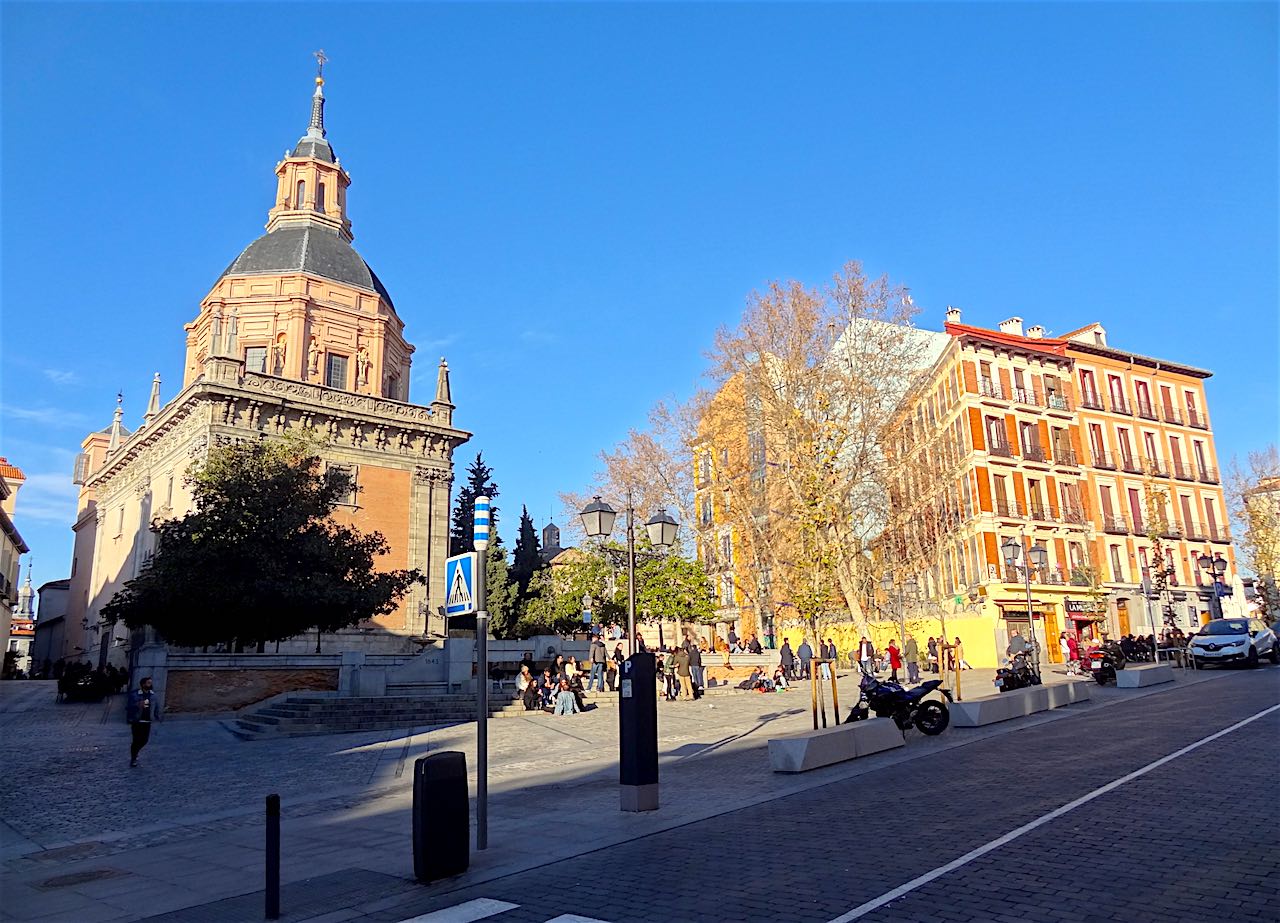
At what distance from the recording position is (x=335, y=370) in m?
41.7

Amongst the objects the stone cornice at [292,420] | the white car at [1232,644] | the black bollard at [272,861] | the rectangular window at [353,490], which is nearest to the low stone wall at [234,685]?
the stone cornice at [292,420]

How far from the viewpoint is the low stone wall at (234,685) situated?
73.8 feet

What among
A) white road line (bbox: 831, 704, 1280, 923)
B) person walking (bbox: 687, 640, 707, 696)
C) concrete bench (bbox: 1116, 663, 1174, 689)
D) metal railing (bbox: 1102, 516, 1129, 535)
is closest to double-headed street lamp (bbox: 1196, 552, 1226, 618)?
metal railing (bbox: 1102, 516, 1129, 535)

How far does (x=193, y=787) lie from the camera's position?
41.1 ft

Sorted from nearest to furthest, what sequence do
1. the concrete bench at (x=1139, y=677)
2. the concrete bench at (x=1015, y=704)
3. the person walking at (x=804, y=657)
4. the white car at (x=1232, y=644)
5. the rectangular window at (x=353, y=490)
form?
the concrete bench at (x=1015, y=704) < the concrete bench at (x=1139, y=677) < the white car at (x=1232, y=644) < the person walking at (x=804, y=657) < the rectangular window at (x=353, y=490)

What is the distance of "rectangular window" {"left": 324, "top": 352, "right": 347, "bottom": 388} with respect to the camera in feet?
135

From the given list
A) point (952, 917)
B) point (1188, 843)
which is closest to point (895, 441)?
point (1188, 843)

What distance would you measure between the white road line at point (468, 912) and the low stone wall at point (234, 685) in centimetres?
1900

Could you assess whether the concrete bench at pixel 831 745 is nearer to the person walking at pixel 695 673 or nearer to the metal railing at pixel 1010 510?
the person walking at pixel 695 673

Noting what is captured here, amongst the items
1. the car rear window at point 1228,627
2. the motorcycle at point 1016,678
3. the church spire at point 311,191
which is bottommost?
the motorcycle at point 1016,678

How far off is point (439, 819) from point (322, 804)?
4818 millimetres

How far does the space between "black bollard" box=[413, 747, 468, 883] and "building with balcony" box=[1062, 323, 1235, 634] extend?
4219 cm

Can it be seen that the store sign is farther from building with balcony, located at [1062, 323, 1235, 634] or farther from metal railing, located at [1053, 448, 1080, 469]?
metal railing, located at [1053, 448, 1080, 469]

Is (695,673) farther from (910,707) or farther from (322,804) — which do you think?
(322,804)
